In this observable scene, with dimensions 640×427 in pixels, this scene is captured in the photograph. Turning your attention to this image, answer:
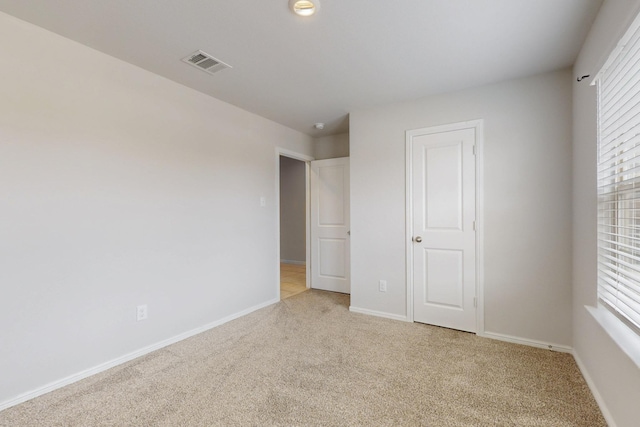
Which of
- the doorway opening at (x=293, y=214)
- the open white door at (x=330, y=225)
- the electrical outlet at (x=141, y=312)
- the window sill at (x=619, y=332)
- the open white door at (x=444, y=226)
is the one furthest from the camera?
the doorway opening at (x=293, y=214)

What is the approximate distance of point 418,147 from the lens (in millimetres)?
3025

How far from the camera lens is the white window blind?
1393 millimetres

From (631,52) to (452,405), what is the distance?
205 cm

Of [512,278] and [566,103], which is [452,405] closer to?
[512,278]

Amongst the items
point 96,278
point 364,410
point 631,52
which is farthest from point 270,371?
point 631,52

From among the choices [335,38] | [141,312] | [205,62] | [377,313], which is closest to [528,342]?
[377,313]

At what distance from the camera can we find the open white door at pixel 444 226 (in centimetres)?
279

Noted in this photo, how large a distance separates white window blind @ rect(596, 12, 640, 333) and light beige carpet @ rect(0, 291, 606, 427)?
0.72 m

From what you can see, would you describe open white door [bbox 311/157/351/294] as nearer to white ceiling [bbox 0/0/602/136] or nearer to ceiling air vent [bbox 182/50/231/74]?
white ceiling [bbox 0/0/602/136]

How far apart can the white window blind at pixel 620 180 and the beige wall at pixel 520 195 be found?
0.65 metres

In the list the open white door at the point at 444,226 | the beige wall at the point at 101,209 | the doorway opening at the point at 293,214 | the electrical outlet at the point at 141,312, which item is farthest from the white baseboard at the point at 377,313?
the doorway opening at the point at 293,214

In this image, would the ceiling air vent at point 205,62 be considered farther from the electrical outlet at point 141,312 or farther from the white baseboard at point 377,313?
the white baseboard at point 377,313

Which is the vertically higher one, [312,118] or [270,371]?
[312,118]

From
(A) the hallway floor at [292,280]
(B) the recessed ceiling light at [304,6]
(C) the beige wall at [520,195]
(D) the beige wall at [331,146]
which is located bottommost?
(A) the hallway floor at [292,280]
